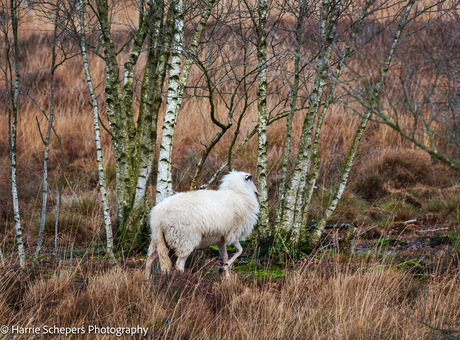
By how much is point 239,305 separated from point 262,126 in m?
2.29

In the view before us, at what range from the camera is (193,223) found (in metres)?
4.56

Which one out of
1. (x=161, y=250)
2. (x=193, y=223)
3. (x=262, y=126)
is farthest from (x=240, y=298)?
(x=262, y=126)

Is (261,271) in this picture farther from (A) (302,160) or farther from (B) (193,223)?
(A) (302,160)

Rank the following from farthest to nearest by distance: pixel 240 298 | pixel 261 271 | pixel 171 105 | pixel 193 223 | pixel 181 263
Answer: pixel 171 105 < pixel 261 271 < pixel 181 263 < pixel 193 223 < pixel 240 298

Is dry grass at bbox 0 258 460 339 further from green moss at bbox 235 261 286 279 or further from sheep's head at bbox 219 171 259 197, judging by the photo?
sheep's head at bbox 219 171 259 197

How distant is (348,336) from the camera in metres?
3.39

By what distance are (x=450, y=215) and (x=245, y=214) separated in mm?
4119

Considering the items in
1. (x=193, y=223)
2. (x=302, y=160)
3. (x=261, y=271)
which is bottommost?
(x=261, y=271)

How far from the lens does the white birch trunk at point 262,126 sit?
521cm

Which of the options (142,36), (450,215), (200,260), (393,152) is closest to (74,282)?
(200,260)

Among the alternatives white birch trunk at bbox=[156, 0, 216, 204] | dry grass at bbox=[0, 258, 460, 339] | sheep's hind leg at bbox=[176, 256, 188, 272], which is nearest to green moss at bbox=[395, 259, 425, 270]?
dry grass at bbox=[0, 258, 460, 339]

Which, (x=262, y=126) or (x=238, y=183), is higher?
(x=262, y=126)

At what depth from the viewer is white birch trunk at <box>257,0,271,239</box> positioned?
521cm

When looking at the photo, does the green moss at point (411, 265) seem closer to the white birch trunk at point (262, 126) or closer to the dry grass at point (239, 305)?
the dry grass at point (239, 305)
